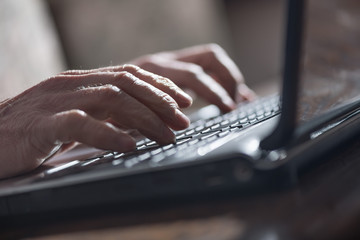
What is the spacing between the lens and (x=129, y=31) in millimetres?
2629

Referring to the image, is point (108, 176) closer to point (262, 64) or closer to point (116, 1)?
point (116, 1)

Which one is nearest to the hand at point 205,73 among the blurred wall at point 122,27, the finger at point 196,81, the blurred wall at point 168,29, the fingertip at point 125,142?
the finger at point 196,81

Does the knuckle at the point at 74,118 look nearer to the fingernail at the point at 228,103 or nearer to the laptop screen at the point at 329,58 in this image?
the laptop screen at the point at 329,58

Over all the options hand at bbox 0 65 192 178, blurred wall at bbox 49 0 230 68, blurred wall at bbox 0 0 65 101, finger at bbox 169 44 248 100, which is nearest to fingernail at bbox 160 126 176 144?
hand at bbox 0 65 192 178

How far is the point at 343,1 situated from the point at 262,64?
7.44 ft

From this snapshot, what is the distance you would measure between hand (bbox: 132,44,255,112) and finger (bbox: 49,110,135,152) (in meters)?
0.49

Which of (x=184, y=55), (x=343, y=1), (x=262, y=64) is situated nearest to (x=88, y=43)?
(x=262, y=64)

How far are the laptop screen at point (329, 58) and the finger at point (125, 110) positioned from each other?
14cm

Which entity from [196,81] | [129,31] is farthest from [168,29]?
[196,81]

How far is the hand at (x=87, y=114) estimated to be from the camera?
47cm

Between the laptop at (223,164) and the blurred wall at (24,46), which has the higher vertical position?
the blurred wall at (24,46)

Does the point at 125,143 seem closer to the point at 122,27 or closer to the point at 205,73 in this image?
the point at 205,73

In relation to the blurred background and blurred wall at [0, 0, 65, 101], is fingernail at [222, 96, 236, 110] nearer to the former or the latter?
blurred wall at [0, 0, 65, 101]

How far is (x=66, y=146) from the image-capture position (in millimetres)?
662
